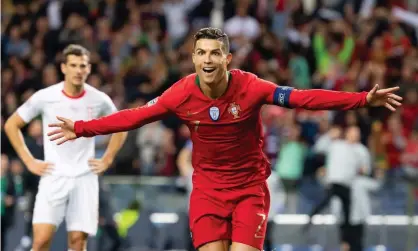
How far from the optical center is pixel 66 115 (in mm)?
11703

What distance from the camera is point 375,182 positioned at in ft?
51.4

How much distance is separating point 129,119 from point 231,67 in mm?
9107

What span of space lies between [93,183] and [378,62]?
8.24 meters

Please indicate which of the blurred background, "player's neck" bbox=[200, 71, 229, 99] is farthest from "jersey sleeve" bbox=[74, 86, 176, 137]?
the blurred background

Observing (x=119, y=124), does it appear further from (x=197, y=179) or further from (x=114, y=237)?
(x=114, y=237)

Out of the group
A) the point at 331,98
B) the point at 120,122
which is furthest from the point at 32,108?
the point at 331,98

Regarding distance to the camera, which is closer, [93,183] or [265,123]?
[93,183]

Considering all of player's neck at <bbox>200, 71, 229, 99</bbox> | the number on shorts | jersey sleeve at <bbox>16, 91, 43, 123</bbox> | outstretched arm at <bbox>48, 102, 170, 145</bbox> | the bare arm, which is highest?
player's neck at <bbox>200, 71, 229, 99</bbox>

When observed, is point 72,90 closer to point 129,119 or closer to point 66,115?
point 66,115

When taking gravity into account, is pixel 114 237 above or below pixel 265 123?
below

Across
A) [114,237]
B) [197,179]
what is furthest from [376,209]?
[197,179]

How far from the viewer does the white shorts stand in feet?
38.2

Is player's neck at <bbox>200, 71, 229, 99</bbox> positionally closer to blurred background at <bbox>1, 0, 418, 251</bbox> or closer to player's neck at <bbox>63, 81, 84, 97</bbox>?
player's neck at <bbox>63, 81, 84, 97</bbox>

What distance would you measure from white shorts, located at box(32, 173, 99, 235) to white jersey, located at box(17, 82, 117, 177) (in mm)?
92
